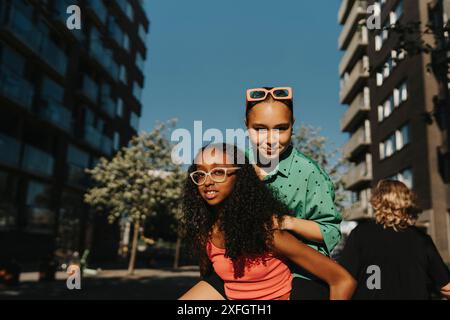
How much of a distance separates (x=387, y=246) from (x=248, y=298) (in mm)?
1584

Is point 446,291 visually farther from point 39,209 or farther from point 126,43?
point 126,43

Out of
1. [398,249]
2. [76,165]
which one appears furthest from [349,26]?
[398,249]

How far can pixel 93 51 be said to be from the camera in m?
35.3

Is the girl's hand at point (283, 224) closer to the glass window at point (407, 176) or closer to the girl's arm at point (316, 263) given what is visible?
the girl's arm at point (316, 263)

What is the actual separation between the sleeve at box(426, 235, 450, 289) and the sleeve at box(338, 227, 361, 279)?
0.45 m

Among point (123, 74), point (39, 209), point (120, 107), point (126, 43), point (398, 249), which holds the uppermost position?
point (126, 43)

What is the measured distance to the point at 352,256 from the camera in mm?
2646

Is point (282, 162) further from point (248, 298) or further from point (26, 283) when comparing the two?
point (26, 283)

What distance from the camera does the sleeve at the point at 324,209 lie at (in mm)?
1732

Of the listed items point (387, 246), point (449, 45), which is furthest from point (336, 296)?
point (449, 45)

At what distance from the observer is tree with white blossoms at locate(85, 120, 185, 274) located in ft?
85.3

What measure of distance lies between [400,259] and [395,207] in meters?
0.33

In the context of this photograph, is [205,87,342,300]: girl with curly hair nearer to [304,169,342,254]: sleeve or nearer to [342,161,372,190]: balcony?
[304,169,342,254]: sleeve

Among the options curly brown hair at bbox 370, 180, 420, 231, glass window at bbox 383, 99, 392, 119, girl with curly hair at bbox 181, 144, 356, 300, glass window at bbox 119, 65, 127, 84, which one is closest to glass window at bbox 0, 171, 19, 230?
glass window at bbox 119, 65, 127, 84
